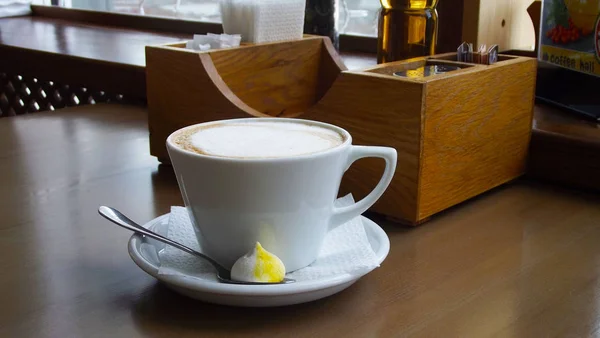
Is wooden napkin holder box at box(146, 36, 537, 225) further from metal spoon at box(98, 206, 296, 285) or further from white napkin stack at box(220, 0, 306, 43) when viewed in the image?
metal spoon at box(98, 206, 296, 285)

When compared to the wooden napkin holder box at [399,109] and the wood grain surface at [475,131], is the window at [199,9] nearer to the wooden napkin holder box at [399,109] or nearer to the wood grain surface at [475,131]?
the wooden napkin holder box at [399,109]

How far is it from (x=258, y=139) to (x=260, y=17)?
0.37 meters

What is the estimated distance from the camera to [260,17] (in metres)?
0.89

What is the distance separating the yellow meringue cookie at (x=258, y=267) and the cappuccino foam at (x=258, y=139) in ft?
0.22

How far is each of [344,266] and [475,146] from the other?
27 centimetres

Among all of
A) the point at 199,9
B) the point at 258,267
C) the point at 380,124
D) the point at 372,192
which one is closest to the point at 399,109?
the point at 380,124

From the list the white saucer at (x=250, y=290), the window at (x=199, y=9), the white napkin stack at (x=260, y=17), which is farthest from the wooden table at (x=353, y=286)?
the window at (x=199, y=9)

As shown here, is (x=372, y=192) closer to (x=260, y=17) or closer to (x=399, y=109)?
(x=399, y=109)

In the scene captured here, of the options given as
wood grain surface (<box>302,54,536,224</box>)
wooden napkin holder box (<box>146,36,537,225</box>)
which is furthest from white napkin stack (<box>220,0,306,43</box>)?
wood grain surface (<box>302,54,536,224</box>)

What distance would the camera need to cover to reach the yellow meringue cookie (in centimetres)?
50

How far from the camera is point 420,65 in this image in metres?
0.80

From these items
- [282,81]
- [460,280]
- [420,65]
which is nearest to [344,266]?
[460,280]

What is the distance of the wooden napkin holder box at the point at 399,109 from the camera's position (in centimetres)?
68

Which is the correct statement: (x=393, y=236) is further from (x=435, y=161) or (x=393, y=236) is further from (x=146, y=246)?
(x=146, y=246)
